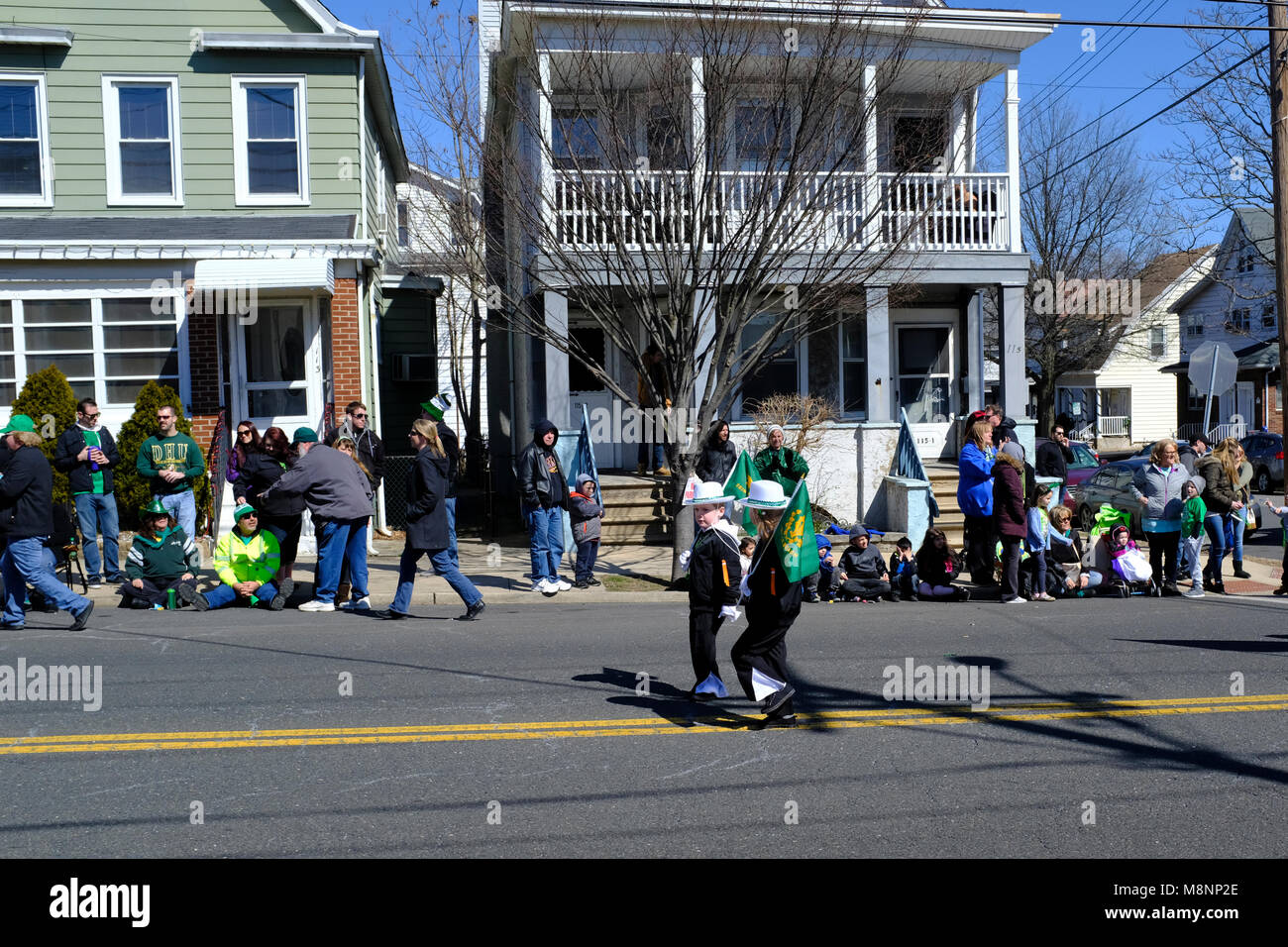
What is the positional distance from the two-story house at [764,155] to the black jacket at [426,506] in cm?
272

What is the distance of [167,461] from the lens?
11.7m

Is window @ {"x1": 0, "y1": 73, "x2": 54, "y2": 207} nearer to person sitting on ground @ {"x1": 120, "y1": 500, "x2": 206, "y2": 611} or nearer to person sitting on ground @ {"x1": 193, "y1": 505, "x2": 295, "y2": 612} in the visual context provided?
person sitting on ground @ {"x1": 120, "y1": 500, "x2": 206, "y2": 611}

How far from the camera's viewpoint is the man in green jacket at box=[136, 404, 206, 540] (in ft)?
38.3

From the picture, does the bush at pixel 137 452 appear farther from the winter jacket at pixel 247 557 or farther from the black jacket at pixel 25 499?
the black jacket at pixel 25 499

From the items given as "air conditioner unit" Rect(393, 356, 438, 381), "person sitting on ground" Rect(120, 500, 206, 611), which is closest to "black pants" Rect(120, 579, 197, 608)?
"person sitting on ground" Rect(120, 500, 206, 611)

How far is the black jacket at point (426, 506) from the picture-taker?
1037 cm

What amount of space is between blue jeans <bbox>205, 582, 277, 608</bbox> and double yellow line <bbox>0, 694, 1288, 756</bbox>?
4605 millimetres

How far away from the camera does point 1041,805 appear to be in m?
5.44

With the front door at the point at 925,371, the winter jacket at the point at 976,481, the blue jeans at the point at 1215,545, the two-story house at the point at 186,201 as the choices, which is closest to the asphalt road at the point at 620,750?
the winter jacket at the point at 976,481

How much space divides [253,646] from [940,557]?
7.12 m

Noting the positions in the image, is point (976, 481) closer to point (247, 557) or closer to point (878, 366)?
point (878, 366)

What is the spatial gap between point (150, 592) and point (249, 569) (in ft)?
3.10

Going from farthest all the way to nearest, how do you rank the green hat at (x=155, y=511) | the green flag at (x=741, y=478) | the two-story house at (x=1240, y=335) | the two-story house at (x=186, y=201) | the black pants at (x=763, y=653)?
the two-story house at (x=1240, y=335), the two-story house at (x=186, y=201), the green hat at (x=155, y=511), the green flag at (x=741, y=478), the black pants at (x=763, y=653)
